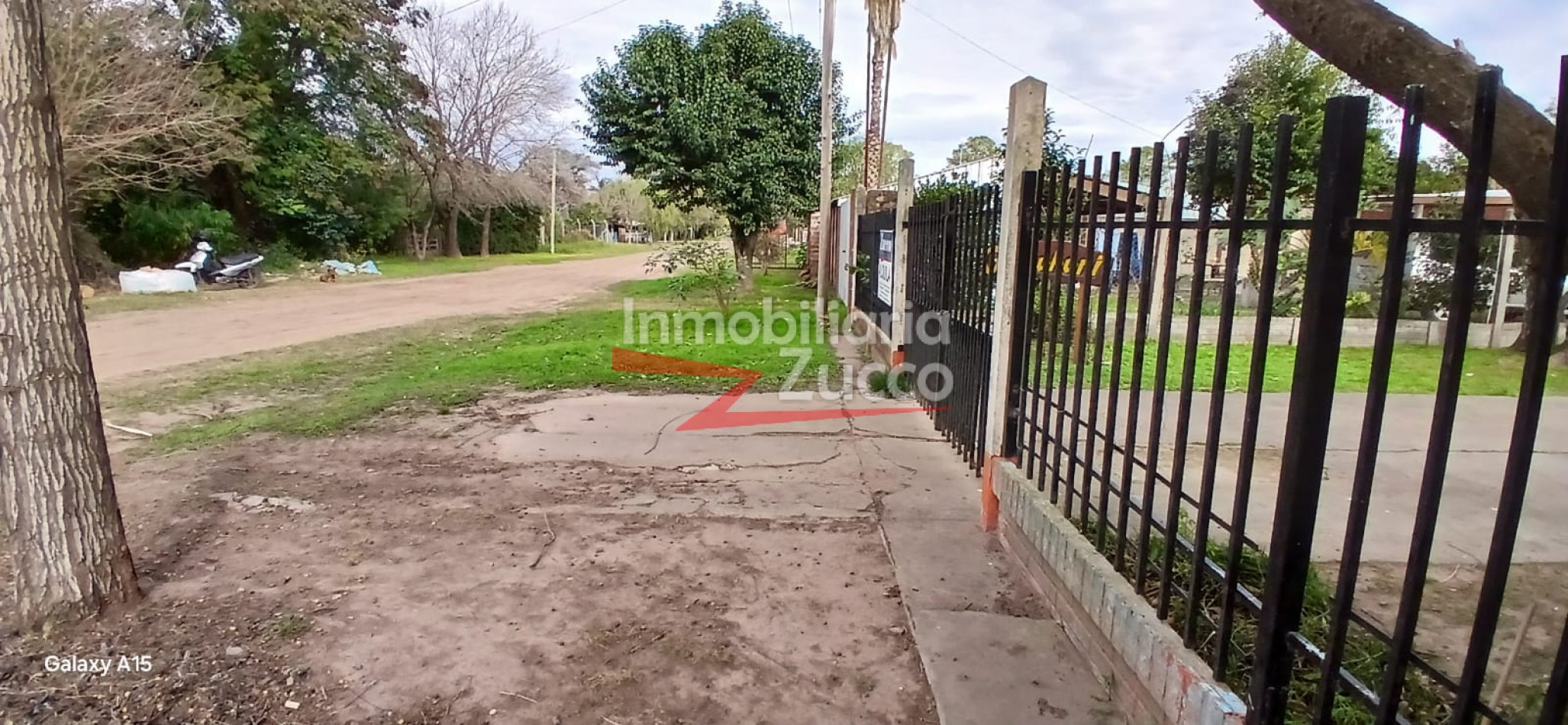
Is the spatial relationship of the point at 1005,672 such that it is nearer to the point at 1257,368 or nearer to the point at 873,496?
the point at 1257,368

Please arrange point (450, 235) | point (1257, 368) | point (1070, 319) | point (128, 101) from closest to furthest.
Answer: point (1257, 368) < point (1070, 319) < point (128, 101) < point (450, 235)

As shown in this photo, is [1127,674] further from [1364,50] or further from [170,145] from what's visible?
[170,145]

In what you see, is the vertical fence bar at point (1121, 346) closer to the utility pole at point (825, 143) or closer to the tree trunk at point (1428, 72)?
the tree trunk at point (1428, 72)

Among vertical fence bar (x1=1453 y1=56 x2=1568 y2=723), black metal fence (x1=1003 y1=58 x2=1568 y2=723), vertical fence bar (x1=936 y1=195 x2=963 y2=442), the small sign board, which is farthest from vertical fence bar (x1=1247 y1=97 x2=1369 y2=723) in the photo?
the small sign board

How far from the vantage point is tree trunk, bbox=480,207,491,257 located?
35000 mm

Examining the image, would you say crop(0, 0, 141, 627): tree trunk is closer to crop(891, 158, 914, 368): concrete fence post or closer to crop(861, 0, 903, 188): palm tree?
crop(891, 158, 914, 368): concrete fence post

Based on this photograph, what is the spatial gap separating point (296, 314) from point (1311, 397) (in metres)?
14.3

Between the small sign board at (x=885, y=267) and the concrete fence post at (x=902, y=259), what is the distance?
1.51 ft

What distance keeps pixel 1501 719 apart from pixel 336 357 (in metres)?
9.66

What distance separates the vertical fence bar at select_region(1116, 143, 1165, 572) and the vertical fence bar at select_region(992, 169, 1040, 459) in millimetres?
891

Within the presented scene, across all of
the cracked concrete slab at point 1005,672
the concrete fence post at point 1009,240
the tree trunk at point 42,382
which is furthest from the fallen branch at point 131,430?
the concrete fence post at point 1009,240

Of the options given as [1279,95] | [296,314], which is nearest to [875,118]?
[1279,95]

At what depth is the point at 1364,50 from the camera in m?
3.15

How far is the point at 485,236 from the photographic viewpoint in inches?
1395
